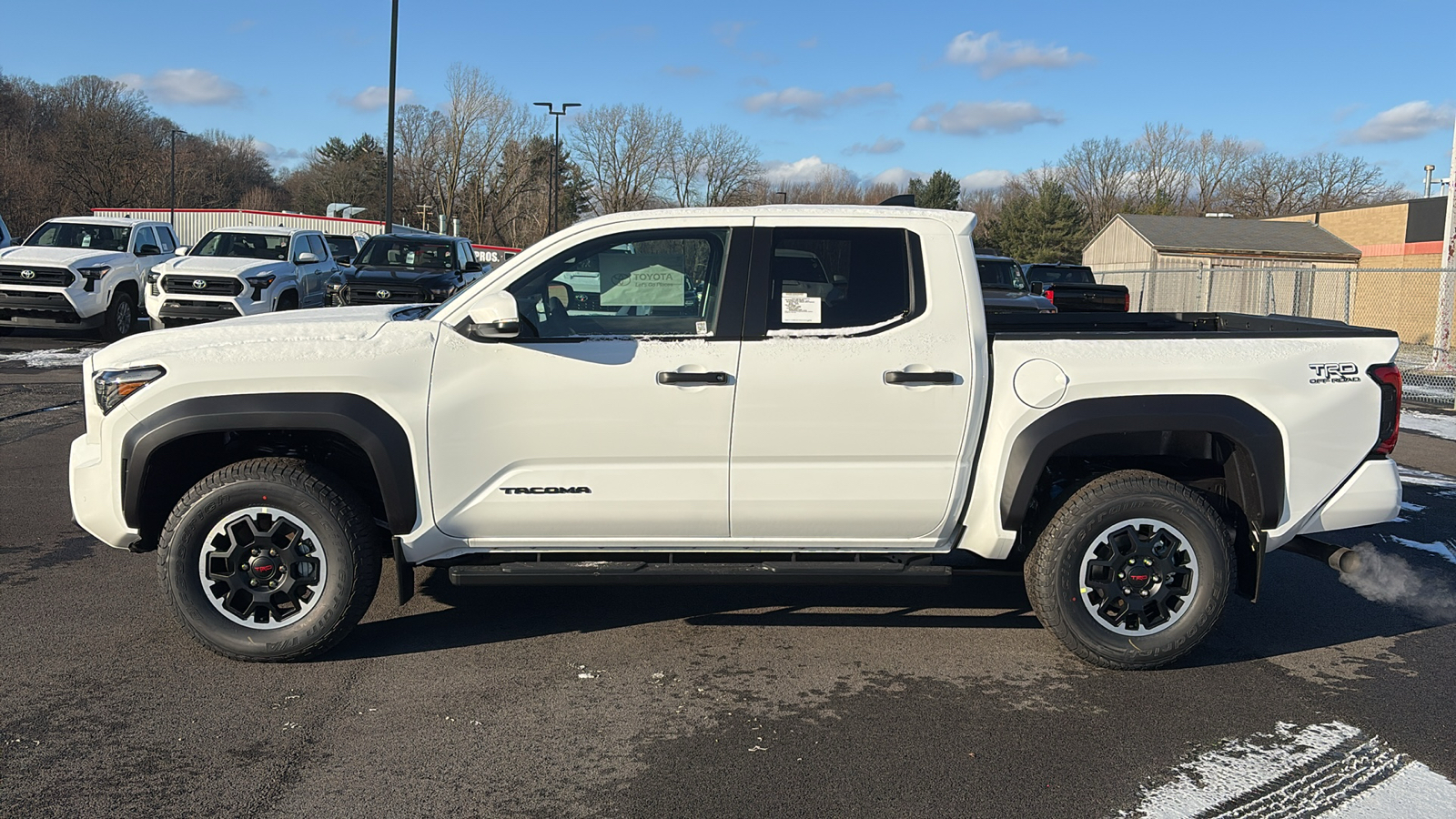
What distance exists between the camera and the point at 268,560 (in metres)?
4.57

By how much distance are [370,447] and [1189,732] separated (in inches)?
131

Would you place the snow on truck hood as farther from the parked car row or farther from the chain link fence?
the chain link fence

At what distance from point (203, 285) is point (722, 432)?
14.8m

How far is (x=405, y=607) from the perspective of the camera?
5.42 m

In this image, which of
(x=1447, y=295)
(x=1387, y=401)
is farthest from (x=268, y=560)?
(x=1447, y=295)

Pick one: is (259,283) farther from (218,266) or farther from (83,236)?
(83,236)

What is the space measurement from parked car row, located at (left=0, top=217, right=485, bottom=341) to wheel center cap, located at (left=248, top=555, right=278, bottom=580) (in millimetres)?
12699

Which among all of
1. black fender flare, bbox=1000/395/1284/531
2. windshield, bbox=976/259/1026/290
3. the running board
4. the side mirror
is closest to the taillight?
black fender flare, bbox=1000/395/1284/531

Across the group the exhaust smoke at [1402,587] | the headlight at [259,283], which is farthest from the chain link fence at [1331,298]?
the exhaust smoke at [1402,587]

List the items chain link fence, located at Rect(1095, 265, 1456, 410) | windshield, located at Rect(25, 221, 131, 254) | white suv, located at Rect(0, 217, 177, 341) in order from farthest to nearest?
chain link fence, located at Rect(1095, 265, 1456, 410), windshield, located at Rect(25, 221, 131, 254), white suv, located at Rect(0, 217, 177, 341)

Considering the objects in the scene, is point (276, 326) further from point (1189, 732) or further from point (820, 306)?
point (1189, 732)

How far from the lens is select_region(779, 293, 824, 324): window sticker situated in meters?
4.62

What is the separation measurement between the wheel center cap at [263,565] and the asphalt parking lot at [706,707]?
0.42 meters

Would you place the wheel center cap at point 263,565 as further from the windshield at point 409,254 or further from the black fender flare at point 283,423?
the windshield at point 409,254
